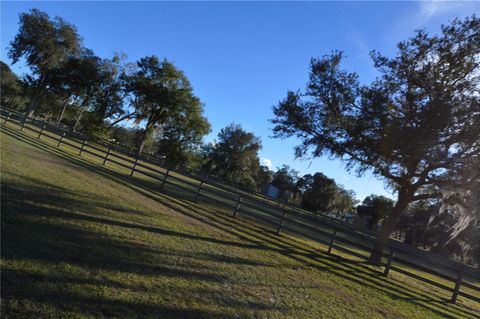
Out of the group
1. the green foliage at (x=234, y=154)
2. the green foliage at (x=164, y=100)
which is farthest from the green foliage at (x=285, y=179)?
the green foliage at (x=164, y=100)

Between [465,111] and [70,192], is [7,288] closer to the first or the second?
[70,192]

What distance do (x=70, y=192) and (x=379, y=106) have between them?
1317cm

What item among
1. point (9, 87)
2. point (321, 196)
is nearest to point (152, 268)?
point (321, 196)

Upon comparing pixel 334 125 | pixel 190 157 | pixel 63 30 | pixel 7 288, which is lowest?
pixel 7 288

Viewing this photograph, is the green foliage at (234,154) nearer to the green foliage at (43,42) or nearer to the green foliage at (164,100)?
the green foliage at (164,100)

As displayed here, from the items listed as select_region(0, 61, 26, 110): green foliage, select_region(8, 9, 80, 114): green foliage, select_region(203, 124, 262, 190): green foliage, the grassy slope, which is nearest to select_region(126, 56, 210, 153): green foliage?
select_region(8, 9, 80, 114): green foliage

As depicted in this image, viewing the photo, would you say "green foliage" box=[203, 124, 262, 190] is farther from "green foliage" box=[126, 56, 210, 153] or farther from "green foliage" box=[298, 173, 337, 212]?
"green foliage" box=[126, 56, 210, 153]

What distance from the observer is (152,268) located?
5.38 meters

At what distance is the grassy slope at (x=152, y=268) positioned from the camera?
155 inches

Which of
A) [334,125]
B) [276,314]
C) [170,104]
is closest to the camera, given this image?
[276,314]

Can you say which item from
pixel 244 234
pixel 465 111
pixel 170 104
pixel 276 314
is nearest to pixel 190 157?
pixel 170 104

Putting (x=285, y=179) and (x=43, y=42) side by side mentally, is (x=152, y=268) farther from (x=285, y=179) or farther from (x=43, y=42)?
(x=285, y=179)

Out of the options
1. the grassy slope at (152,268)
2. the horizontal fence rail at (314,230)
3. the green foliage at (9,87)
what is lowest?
the grassy slope at (152,268)

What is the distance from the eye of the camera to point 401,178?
46.3 ft
